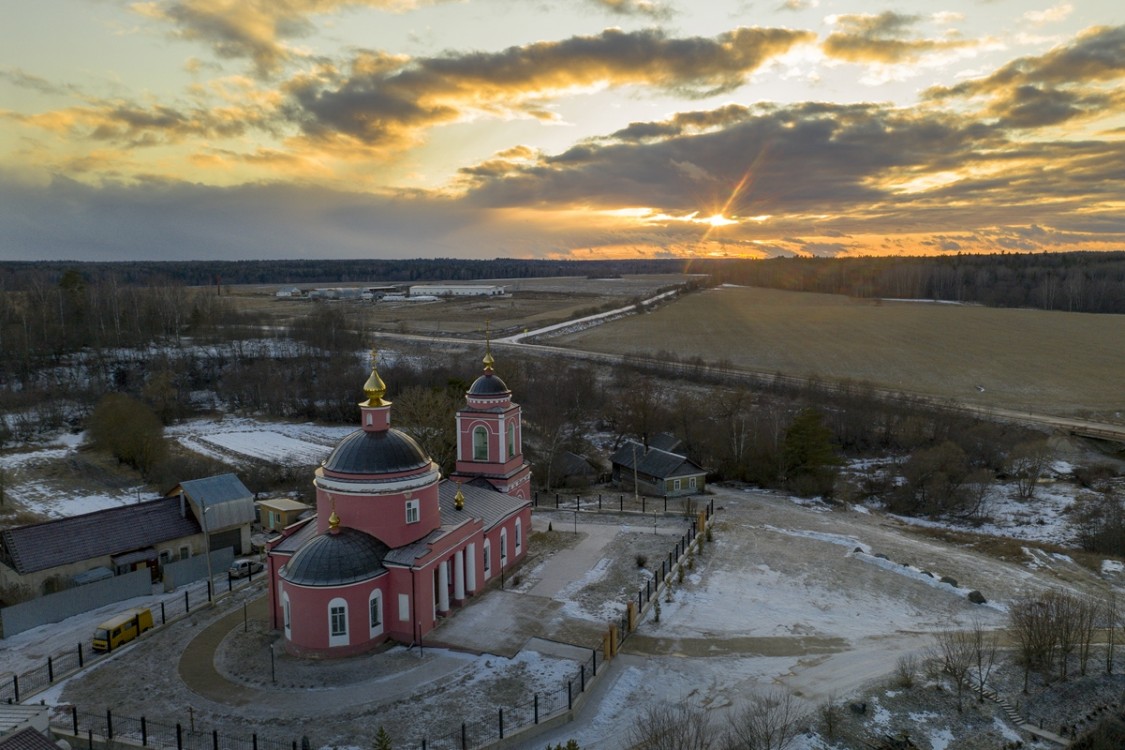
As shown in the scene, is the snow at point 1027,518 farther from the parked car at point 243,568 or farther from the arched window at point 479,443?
the parked car at point 243,568

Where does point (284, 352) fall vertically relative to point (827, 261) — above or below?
below

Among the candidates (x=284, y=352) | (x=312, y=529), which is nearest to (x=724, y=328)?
(x=284, y=352)

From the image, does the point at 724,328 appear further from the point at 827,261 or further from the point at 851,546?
the point at 827,261

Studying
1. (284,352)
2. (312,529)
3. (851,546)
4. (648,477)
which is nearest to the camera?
(312,529)

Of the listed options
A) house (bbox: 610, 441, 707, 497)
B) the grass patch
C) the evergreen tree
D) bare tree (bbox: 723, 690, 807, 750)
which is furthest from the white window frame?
the grass patch

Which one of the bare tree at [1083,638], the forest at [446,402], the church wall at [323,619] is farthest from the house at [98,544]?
the bare tree at [1083,638]

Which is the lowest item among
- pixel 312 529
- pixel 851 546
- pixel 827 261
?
pixel 851 546

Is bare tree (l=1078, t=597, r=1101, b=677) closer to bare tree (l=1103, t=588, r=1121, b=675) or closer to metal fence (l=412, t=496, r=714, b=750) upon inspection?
bare tree (l=1103, t=588, r=1121, b=675)
